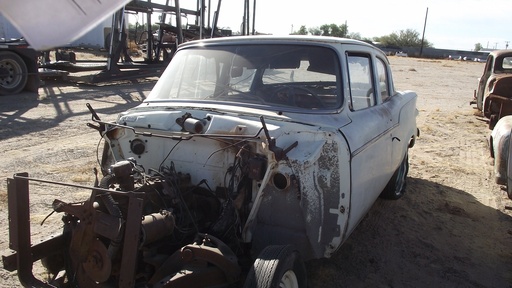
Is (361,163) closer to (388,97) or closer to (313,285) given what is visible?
(313,285)

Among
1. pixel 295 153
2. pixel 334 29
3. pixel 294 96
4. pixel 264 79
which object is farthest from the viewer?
pixel 334 29

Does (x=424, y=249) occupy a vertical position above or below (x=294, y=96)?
below

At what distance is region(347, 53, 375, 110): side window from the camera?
12.4 feet

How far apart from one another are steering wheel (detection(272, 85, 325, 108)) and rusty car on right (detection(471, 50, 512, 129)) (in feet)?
23.4

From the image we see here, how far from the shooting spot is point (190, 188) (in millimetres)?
3232

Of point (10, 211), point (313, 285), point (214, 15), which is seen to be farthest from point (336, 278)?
point (214, 15)

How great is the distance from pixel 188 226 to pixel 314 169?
98 centimetres

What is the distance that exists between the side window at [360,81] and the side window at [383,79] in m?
0.34

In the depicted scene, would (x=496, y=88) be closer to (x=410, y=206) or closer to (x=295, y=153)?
(x=410, y=206)

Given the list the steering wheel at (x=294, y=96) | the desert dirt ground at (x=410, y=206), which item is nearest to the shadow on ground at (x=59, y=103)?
the desert dirt ground at (x=410, y=206)

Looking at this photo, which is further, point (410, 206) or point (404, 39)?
point (404, 39)

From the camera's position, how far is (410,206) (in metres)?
5.27

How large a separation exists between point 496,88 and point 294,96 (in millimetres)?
8249

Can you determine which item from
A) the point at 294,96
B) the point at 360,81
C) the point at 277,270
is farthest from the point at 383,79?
the point at 277,270
